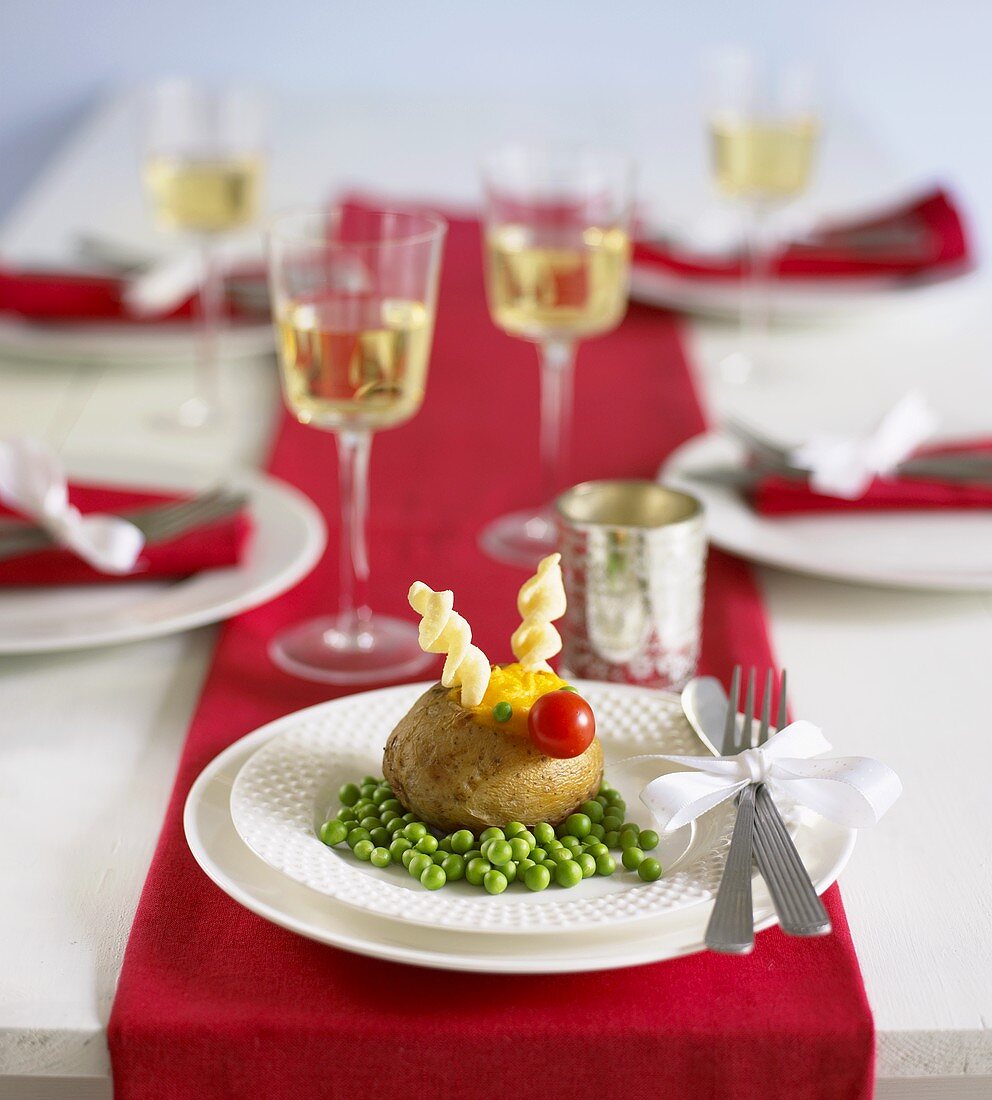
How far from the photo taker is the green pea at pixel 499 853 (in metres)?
0.77

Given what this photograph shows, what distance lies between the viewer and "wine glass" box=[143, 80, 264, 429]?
5.30 feet

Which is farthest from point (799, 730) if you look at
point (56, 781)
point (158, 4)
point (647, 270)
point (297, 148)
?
point (158, 4)

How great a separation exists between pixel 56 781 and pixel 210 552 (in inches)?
10.8

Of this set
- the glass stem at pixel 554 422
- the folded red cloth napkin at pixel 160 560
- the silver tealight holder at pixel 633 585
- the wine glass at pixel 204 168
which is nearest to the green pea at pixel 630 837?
the silver tealight holder at pixel 633 585

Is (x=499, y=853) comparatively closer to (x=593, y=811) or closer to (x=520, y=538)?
(x=593, y=811)

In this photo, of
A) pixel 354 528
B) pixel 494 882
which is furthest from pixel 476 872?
pixel 354 528

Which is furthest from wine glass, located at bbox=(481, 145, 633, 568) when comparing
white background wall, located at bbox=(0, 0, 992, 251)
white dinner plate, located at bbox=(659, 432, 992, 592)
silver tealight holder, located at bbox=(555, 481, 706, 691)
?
white background wall, located at bbox=(0, 0, 992, 251)

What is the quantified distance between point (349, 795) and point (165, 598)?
0.36 meters

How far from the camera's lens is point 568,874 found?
2.51 feet

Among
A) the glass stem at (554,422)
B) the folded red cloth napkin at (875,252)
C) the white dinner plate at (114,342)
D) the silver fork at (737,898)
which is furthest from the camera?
the folded red cloth napkin at (875,252)

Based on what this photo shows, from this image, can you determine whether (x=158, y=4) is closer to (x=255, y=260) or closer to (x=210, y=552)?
(x=255, y=260)

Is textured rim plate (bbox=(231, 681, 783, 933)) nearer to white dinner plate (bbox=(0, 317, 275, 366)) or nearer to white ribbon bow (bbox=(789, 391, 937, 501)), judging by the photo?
white ribbon bow (bbox=(789, 391, 937, 501))

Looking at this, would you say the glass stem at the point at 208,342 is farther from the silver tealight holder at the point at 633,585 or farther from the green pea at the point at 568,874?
the green pea at the point at 568,874

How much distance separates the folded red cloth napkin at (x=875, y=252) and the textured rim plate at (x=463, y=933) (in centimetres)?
131
